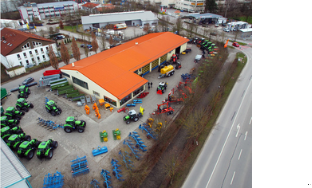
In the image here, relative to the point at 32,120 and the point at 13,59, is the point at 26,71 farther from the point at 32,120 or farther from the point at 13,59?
the point at 32,120

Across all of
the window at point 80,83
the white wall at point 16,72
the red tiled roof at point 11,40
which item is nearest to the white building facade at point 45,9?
the red tiled roof at point 11,40

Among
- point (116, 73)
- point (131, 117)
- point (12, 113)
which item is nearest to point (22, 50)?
point (12, 113)

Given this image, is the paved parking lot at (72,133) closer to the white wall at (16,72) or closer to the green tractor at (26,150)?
the green tractor at (26,150)

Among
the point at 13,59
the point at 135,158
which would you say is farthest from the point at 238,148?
the point at 13,59

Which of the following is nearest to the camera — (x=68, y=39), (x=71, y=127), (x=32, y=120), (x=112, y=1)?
(x=71, y=127)

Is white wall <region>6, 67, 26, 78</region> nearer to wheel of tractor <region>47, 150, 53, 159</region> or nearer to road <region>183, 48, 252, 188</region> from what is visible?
wheel of tractor <region>47, 150, 53, 159</region>

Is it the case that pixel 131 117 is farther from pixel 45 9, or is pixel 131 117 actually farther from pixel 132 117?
pixel 45 9
